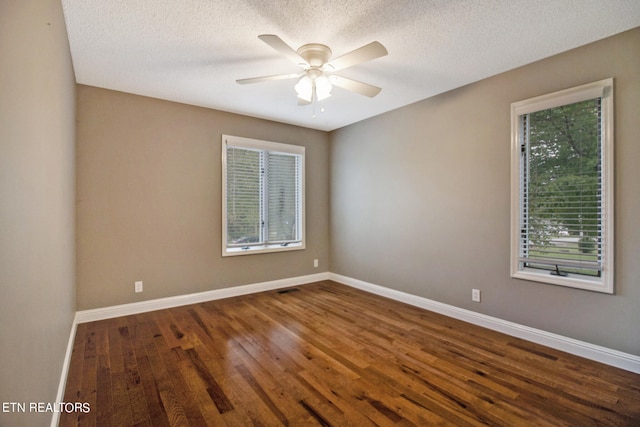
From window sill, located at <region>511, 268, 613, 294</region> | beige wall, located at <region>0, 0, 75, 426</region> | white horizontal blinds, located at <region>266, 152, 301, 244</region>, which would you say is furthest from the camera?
white horizontal blinds, located at <region>266, 152, 301, 244</region>

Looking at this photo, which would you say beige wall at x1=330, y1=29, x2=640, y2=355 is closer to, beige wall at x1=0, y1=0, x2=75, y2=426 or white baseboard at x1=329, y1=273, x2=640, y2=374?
white baseboard at x1=329, y1=273, x2=640, y2=374

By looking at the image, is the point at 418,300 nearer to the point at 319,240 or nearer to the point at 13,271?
the point at 319,240

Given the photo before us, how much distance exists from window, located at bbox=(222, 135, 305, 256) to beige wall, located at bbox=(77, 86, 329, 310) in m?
0.14

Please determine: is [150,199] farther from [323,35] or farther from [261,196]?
[323,35]

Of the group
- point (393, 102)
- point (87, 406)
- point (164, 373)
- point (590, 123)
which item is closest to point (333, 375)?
point (164, 373)

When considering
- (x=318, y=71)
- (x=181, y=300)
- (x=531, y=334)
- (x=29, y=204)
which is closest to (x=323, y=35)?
(x=318, y=71)

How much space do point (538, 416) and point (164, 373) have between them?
2568 millimetres

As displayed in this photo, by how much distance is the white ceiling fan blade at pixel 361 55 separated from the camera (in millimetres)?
1992

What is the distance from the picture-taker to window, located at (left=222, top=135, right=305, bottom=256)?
14.0 feet

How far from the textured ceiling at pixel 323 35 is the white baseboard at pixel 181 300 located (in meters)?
2.52

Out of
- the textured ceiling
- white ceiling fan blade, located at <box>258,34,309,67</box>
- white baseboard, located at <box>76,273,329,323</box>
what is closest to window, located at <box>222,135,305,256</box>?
white baseboard, located at <box>76,273,329,323</box>

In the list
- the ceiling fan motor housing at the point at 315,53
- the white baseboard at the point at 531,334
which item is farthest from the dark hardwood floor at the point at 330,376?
the ceiling fan motor housing at the point at 315,53

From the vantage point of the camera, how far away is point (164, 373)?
2.26 metres

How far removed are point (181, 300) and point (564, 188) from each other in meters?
4.33
